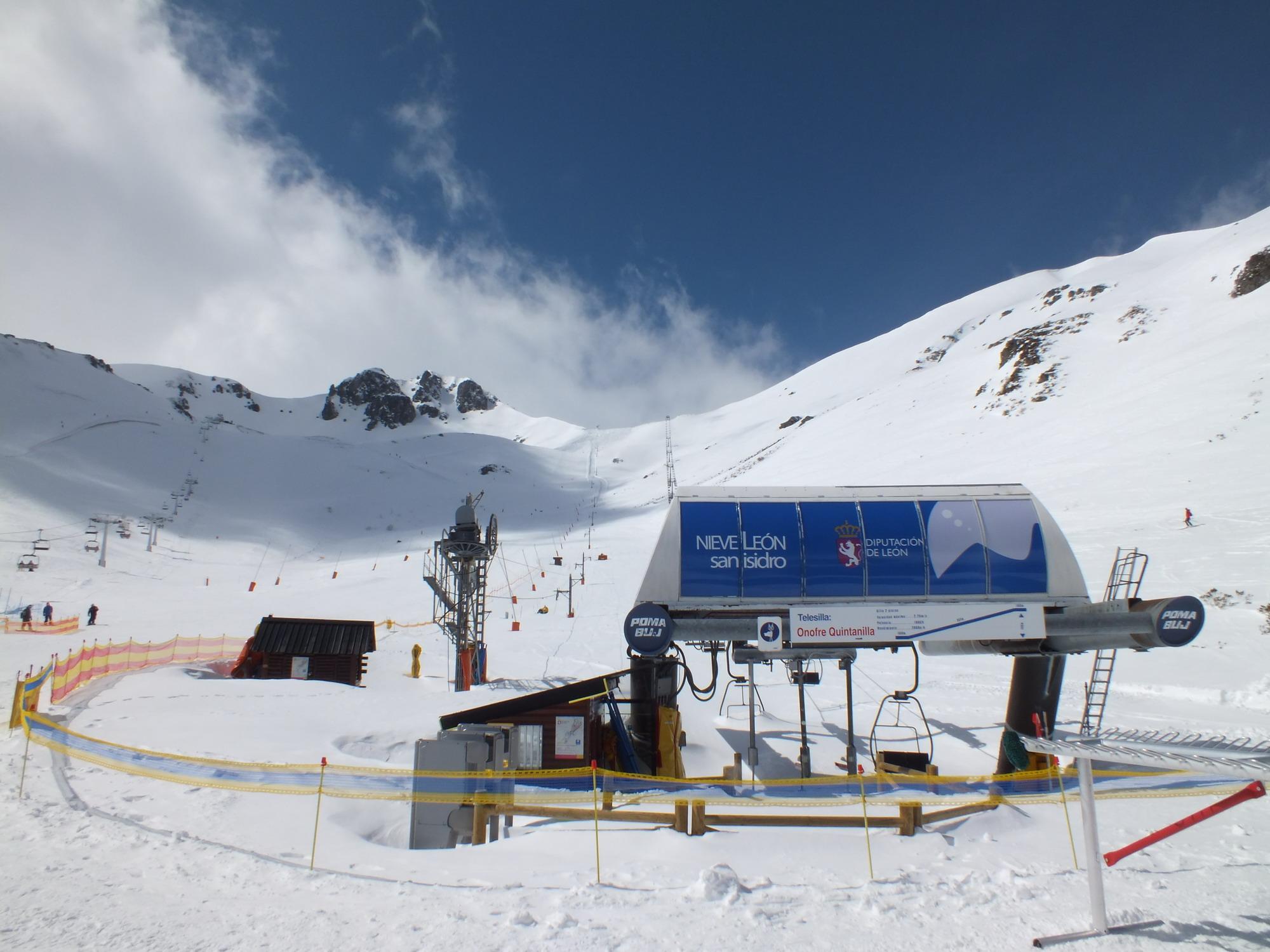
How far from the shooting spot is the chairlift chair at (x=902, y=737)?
13.1m

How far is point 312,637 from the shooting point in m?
26.0

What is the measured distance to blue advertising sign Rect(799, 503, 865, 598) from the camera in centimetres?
1232

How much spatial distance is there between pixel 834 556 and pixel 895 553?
1088 millimetres

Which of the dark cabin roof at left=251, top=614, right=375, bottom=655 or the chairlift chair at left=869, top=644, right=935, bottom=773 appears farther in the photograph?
the dark cabin roof at left=251, top=614, right=375, bottom=655

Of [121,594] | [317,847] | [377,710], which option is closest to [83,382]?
[121,594]

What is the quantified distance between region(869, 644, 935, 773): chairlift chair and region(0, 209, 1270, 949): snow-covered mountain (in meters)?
0.65

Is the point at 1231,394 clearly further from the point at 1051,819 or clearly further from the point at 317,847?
the point at 317,847

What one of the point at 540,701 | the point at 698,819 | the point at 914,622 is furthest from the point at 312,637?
the point at 914,622

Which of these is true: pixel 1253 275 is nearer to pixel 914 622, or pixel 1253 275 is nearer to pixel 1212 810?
pixel 914 622

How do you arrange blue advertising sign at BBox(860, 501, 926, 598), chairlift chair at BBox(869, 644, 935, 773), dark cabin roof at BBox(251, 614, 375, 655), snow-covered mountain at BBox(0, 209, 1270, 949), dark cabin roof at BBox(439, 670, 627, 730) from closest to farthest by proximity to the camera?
snow-covered mountain at BBox(0, 209, 1270, 949), blue advertising sign at BBox(860, 501, 926, 598), chairlift chair at BBox(869, 644, 935, 773), dark cabin roof at BBox(439, 670, 627, 730), dark cabin roof at BBox(251, 614, 375, 655)

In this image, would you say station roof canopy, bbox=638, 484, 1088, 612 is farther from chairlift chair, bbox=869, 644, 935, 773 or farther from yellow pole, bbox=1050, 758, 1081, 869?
yellow pole, bbox=1050, 758, 1081, 869

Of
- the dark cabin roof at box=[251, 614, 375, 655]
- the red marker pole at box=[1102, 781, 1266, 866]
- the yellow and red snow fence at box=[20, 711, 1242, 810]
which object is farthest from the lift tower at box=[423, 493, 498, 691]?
the red marker pole at box=[1102, 781, 1266, 866]

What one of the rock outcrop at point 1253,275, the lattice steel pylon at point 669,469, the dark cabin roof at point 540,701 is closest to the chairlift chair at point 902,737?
the dark cabin roof at point 540,701

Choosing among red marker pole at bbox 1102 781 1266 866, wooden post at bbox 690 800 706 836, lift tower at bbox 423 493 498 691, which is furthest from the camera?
lift tower at bbox 423 493 498 691
